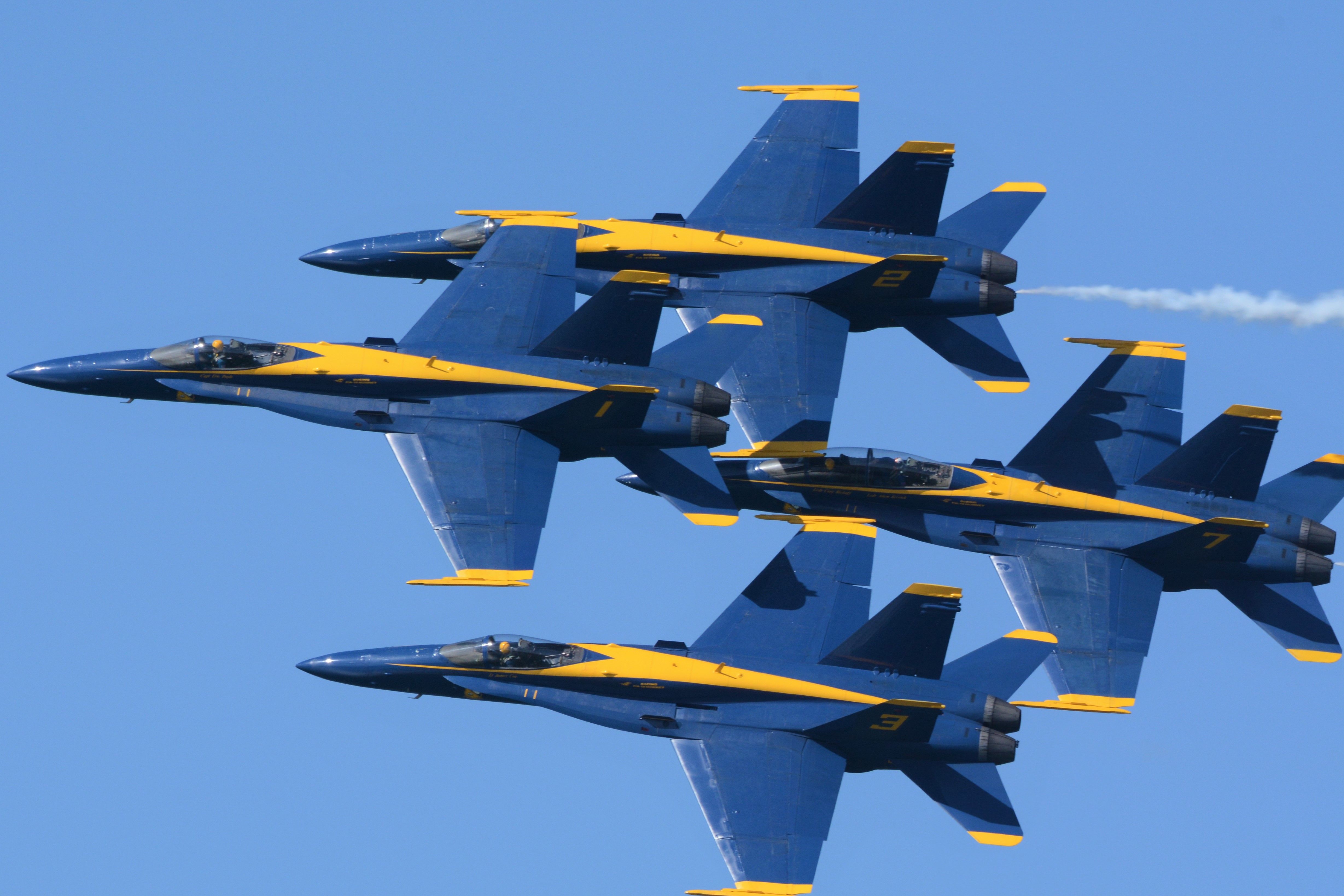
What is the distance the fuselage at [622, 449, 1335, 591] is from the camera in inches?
2058

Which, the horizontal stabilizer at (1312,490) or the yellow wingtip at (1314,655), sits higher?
the horizontal stabilizer at (1312,490)

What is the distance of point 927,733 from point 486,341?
39.8 ft

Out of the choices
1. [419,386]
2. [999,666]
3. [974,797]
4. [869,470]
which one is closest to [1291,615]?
[999,666]

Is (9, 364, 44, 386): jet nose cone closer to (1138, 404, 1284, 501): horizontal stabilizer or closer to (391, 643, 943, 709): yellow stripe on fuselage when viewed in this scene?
(391, 643, 943, 709): yellow stripe on fuselage

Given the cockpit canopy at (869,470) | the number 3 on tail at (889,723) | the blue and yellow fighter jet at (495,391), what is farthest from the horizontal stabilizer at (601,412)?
the number 3 on tail at (889,723)

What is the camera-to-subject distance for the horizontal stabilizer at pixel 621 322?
51.4m

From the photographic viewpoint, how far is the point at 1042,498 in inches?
2057

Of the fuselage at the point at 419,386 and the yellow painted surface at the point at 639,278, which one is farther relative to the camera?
the yellow painted surface at the point at 639,278

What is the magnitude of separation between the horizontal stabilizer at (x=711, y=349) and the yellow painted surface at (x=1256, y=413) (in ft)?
32.7

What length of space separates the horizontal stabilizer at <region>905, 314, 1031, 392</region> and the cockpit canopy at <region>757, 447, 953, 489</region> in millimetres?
2717

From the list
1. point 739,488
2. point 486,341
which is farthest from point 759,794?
point 486,341

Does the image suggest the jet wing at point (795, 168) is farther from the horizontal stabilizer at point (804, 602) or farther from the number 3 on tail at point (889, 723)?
the number 3 on tail at point (889, 723)

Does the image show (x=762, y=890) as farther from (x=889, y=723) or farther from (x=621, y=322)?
(x=621, y=322)

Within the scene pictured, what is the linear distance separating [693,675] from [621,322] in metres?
7.45
